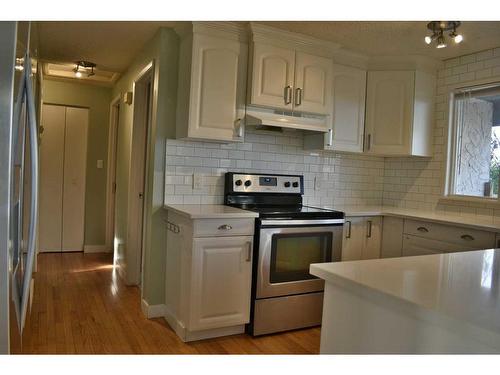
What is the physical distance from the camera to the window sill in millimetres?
3217

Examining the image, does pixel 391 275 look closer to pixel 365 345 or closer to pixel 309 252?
pixel 365 345

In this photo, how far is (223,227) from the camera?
266 cm

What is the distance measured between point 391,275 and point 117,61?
3.75 metres

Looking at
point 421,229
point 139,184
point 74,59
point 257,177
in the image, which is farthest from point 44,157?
A: point 421,229

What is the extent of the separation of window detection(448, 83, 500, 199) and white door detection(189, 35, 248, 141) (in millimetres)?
1940

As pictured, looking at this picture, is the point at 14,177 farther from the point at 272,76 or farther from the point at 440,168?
the point at 440,168

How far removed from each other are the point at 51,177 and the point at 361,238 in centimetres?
396

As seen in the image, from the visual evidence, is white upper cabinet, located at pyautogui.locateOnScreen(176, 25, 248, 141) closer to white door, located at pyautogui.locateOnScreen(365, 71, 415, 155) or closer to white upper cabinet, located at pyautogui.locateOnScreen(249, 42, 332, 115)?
white upper cabinet, located at pyautogui.locateOnScreen(249, 42, 332, 115)

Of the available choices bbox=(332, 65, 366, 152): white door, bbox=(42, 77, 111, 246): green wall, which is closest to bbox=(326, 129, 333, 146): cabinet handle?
bbox=(332, 65, 366, 152): white door

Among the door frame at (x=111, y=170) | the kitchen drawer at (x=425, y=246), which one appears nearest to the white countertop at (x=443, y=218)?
the kitchen drawer at (x=425, y=246)

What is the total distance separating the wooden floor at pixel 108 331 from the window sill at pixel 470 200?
168cm

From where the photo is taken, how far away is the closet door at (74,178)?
5309 millimetres

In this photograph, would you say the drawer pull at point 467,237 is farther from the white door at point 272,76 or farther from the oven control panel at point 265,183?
the white door at point 272,76

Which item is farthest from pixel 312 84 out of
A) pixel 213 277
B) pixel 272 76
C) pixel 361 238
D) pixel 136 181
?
pixel 136 181
